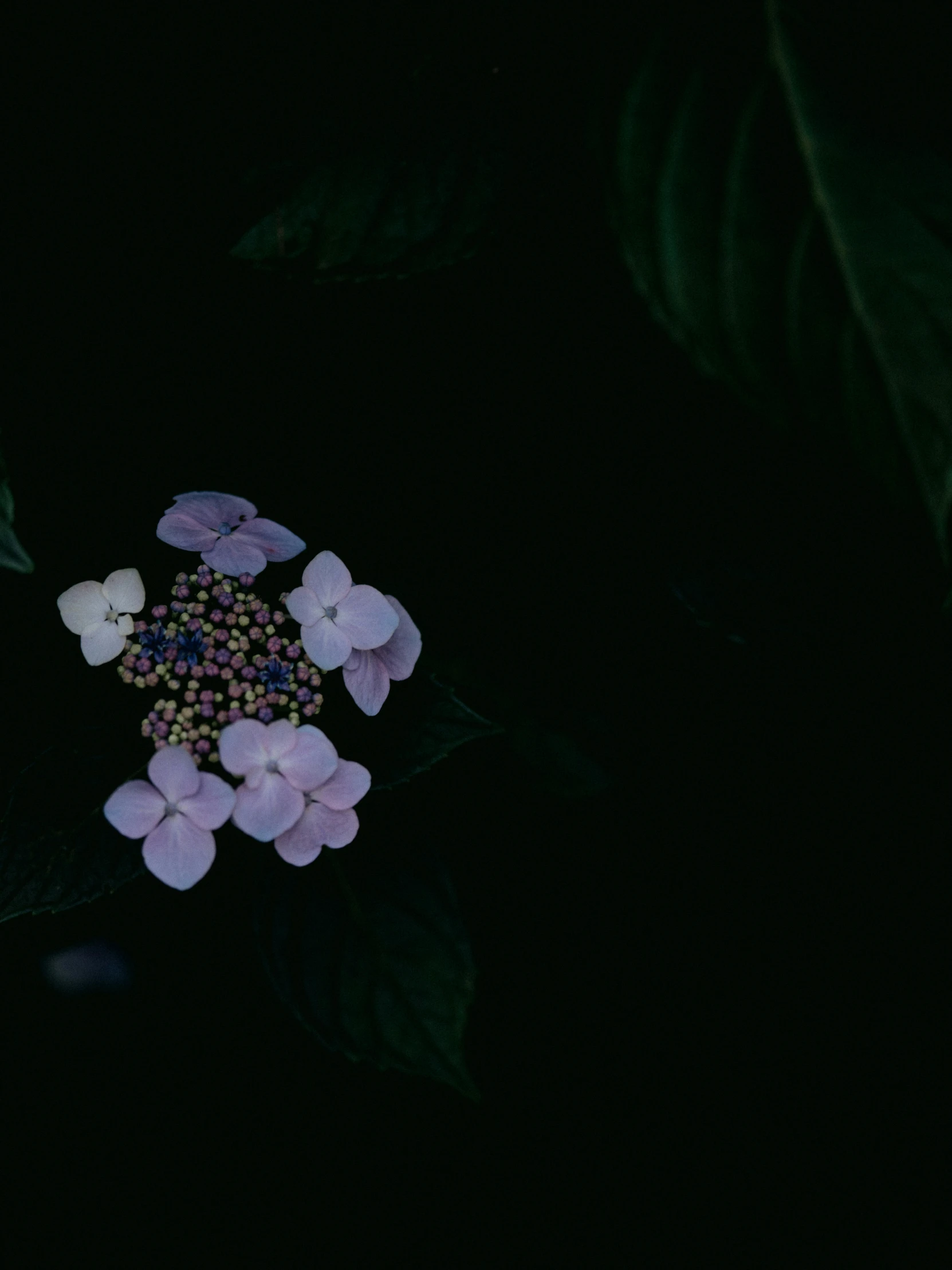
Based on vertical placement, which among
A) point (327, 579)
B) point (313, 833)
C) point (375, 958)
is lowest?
point (375, 958)

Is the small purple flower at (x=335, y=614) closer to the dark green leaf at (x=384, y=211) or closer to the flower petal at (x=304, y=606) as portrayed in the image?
the flower petal at (x=304, y=606)

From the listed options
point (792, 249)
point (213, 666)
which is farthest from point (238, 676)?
point (792, 249)

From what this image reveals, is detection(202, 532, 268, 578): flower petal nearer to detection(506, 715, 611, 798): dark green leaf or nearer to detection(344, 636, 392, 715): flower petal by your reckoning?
detection(344, 636, 392, 715): flower petal

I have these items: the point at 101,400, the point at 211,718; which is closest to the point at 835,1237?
the point at 211,718

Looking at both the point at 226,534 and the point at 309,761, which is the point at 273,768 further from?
the point at 226,534

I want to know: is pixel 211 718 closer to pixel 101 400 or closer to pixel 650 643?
pixel 101 400

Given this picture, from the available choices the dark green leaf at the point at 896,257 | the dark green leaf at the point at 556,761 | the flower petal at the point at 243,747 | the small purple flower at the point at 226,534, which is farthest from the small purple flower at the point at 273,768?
the dark green leaf at the point at 896,257
